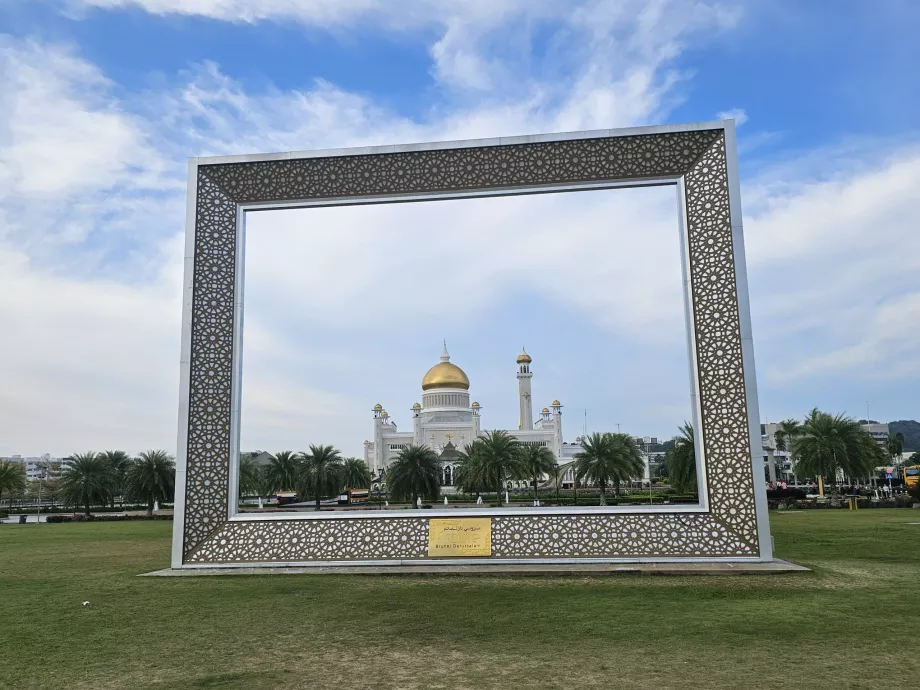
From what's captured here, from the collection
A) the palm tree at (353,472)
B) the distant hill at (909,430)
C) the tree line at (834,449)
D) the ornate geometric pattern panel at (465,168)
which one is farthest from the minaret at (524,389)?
the distant hill at (909,430)

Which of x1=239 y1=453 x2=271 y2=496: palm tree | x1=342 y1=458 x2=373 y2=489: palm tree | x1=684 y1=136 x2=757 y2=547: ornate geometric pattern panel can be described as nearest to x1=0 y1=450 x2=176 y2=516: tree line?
x1=239 y1=453 x2=271 y2=496: palm tree

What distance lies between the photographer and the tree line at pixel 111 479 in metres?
24.1

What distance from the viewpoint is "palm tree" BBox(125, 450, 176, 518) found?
24.0 m

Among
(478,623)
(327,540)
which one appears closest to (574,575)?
(478,623)

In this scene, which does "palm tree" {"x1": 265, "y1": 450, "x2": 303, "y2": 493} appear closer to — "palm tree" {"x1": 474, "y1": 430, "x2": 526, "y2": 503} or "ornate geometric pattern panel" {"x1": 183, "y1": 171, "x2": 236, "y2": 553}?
"palm tree" {"x1": 474, "y1": 430, "x2": 526, "y2": 503}

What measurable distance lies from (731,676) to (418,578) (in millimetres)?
4452

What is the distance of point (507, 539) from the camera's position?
882 centimetres

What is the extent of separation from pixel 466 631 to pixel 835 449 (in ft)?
76.2

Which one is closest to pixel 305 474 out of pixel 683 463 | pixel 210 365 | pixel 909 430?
pixel 683 463

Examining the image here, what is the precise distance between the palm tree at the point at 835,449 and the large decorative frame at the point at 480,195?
730 inches

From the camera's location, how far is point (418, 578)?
314 inches

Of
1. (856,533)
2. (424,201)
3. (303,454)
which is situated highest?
(424,201)

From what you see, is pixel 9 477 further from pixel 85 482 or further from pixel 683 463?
pixel 683 463

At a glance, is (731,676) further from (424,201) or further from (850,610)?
(424,201)
